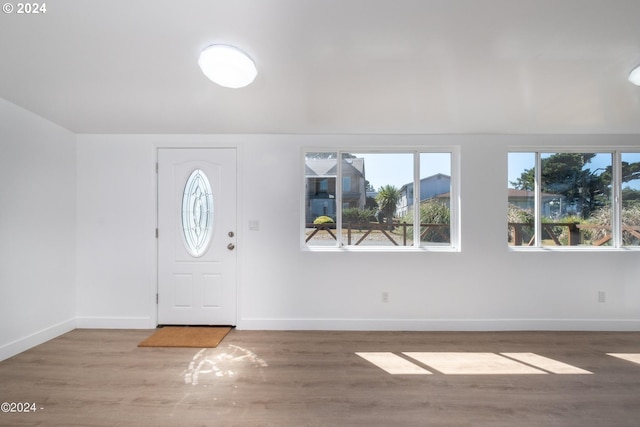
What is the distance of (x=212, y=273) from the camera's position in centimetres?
303

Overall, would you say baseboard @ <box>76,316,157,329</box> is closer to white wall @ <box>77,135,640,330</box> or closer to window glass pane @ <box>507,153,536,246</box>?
white wall @ <box>77,135,640,330</box>

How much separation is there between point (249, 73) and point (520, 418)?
9.83 feet

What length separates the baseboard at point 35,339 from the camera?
2346 mm

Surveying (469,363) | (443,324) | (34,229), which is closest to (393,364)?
(469,363)

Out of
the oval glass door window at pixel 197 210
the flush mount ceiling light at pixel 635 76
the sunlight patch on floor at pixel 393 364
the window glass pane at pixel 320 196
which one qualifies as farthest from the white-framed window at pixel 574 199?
the oval glass door window at pixel 197 210

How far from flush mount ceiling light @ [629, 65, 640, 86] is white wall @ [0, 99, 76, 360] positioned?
5097 millimetres

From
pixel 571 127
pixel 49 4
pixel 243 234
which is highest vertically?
pixel 49 4

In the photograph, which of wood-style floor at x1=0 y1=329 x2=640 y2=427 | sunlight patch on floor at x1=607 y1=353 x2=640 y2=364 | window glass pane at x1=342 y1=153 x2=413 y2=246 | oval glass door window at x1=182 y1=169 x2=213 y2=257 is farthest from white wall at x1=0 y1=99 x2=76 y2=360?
sunlight patch on floor at x1=607 y1=353 x2=640 y2=364

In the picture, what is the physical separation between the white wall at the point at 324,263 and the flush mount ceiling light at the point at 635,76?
0.87 metres

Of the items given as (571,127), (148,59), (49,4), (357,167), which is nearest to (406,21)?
(357,167)

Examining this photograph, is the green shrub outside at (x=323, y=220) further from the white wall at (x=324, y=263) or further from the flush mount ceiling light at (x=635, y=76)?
the flush mount ceiling light at (x=635, y=76)

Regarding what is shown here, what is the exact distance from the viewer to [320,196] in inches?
122

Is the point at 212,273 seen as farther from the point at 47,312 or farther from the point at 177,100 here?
the point at 177,100

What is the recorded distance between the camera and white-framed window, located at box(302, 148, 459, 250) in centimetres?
308
